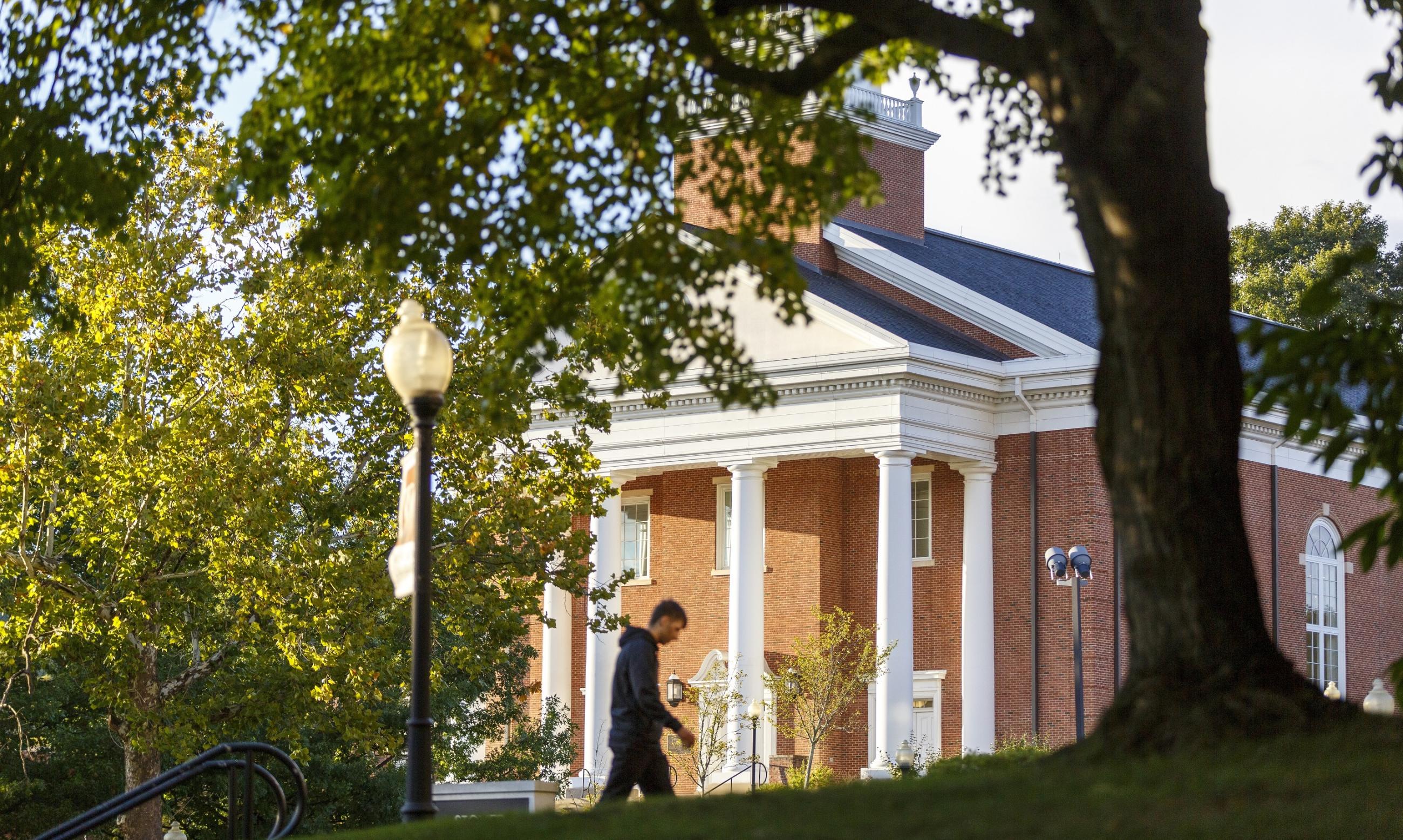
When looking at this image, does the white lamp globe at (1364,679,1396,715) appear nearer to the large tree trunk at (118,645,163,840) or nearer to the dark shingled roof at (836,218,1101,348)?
the dark shingled roof at (836,218,1101,348)

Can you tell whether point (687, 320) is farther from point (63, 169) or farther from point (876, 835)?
point (63, 169)

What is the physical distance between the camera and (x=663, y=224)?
9891 millimetres

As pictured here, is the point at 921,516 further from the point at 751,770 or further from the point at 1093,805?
the point at 1093,805

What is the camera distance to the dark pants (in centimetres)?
1229

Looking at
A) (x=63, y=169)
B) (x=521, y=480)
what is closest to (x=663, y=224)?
(x=63, y=169)

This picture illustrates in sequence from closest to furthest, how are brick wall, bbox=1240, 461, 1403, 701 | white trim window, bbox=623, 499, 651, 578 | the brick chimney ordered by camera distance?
brick wall, bbox=1240, 461, 1403, 701 → white trim window, bbox=623, 499, 651, 578 → the brick chimney

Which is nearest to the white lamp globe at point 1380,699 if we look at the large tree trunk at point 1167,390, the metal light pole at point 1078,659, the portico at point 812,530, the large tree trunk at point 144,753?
the metal light pole at point 1078,659

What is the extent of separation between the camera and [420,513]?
37.0ft

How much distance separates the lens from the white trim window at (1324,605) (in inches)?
1655

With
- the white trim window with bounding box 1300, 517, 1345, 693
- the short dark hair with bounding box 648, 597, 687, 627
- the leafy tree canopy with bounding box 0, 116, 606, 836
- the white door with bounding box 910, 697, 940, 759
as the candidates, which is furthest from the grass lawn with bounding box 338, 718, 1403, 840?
the white trim window with bounding box 1300, 517, 1345, 693

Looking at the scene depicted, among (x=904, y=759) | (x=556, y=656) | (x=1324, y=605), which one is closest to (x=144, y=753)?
(x=904, y=759)

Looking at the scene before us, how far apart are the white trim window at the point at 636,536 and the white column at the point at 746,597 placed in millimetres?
4520

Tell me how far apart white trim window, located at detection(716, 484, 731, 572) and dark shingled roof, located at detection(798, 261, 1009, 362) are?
5.02m

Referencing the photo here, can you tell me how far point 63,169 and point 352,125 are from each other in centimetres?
384
